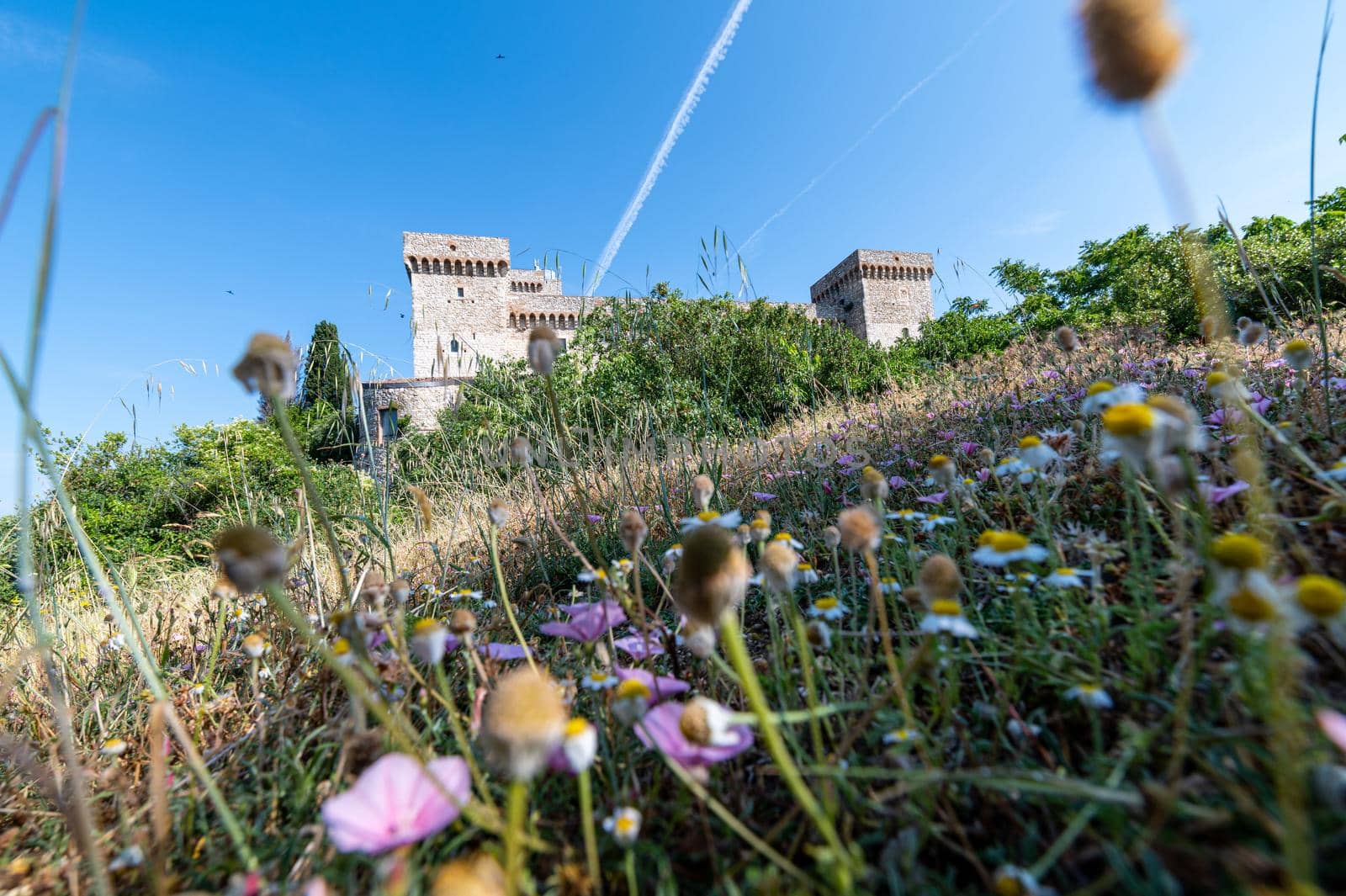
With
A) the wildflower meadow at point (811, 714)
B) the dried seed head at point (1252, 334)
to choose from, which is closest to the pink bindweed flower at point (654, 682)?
the wildflower meadow at point (811, 714)

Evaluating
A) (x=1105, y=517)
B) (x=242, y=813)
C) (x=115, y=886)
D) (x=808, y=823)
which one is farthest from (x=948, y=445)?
(x=115, y=886)

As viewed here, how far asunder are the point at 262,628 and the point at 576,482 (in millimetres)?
918

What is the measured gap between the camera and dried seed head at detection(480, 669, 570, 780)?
40 cm

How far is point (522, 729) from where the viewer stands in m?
0.40

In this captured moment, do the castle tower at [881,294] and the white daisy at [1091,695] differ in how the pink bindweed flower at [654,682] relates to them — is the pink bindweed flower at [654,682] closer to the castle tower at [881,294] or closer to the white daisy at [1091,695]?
the white daisy at [1091,695]

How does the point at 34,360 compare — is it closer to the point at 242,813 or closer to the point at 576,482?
the point at 242,813

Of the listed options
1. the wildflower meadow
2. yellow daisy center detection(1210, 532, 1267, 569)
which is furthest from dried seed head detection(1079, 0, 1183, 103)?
yellow daisy center detection(1210, 532, 1267, 569)

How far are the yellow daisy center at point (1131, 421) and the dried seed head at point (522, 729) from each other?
2.06 feet

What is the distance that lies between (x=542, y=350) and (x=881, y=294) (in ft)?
92.2

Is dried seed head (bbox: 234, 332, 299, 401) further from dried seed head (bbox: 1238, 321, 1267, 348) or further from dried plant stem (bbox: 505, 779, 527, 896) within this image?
dried seed head (bbox: 1238, 321, 1267, 348)

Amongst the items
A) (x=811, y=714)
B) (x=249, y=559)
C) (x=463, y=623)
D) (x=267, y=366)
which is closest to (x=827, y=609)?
(x=811, y=714)

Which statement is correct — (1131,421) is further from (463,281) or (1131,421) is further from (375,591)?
(463,281)

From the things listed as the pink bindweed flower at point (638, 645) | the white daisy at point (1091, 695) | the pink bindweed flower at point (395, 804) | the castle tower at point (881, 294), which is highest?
the castle tower at point (881, 294)

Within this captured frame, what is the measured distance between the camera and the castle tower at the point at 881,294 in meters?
25.3
